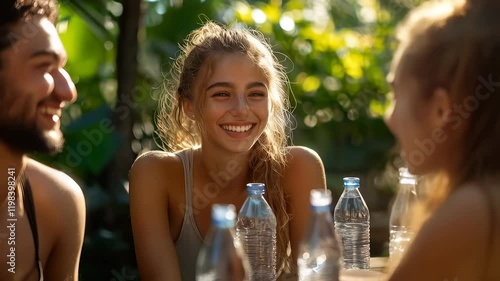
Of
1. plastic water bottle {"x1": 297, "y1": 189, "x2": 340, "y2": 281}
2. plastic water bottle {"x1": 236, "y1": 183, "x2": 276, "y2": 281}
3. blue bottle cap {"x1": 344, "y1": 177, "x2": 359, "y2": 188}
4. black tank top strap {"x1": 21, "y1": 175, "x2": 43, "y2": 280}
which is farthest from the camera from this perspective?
blue bottle cap {"x1": 344, "y1": 177, "x2": 359, "y2": 188}

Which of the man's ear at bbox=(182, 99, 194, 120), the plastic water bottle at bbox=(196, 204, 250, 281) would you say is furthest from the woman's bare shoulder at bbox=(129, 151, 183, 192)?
the plastic water bottle at bbox=(196, 204, 250, 281)

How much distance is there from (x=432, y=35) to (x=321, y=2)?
3966 millimetres

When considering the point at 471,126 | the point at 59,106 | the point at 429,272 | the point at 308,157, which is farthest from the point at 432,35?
the point at 308,157

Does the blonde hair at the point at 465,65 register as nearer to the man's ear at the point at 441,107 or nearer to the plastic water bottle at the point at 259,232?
the man's ear at the point at 441,107

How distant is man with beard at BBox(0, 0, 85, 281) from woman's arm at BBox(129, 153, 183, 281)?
0.26 meters

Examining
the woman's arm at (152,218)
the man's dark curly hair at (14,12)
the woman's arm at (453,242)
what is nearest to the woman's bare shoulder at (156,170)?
the woman's arm at (152,218)

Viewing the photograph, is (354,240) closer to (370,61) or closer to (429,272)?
(429,272)

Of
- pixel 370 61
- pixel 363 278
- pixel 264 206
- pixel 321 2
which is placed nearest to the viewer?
pixel 363 278

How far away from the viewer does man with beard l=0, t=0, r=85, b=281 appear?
1923 millimetres

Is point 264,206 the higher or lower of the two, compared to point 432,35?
lower

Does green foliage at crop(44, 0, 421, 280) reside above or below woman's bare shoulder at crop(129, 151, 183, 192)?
above

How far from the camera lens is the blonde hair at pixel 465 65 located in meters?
1.59

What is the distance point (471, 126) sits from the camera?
64.1 inches

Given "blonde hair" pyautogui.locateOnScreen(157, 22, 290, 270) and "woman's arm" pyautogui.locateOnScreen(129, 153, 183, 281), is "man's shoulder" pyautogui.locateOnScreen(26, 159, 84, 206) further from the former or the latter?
"blonde hair" pyautogui.locateOnScreen(157, 22, 290, 270)
